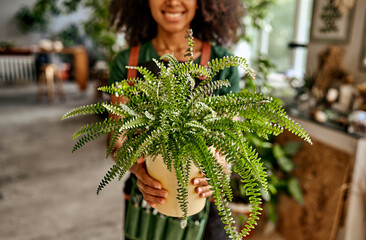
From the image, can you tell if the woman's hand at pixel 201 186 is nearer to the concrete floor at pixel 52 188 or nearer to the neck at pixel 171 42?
the neck at pixel 171 42

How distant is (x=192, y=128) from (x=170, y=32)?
0.58 metres

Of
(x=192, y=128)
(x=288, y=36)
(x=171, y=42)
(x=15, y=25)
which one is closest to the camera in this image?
(x=192, y=128)

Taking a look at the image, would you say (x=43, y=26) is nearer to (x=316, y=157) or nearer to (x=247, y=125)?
(x=316, y=157)

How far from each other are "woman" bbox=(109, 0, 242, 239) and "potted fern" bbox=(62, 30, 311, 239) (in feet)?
0.30

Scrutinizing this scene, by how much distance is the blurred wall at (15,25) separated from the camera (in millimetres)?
8945

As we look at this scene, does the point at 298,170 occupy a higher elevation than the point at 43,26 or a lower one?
lower

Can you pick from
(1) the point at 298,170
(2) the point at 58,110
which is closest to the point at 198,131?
(1) the point at 298,170

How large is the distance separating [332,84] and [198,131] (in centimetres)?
208

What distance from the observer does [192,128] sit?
0.72 meters

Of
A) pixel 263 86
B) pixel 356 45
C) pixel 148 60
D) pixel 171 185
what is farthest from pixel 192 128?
pixel 356 45

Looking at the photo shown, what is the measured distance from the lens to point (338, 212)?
1920 millimetres

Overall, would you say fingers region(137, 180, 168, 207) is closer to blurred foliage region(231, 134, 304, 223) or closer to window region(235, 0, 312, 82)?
blurred foliage region(231, 134, 304, 223)

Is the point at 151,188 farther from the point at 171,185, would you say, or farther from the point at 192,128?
the point at 192,128

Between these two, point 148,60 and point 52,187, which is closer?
point 148,60
